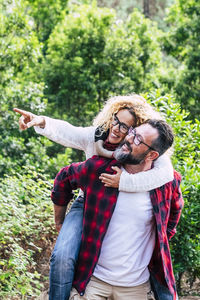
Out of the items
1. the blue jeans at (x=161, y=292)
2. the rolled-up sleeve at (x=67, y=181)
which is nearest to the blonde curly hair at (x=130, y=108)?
the rolled-up sleeve at (x=67, y=181)

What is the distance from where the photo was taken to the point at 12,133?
38.5 ft

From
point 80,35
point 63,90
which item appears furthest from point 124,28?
point 63,90

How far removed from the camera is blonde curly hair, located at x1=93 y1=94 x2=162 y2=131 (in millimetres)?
3273

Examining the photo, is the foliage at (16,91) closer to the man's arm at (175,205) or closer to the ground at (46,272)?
the ground at (46,272)

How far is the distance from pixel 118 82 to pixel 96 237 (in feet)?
39.0

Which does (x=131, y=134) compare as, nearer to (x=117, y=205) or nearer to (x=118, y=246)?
(x=117, y=205)

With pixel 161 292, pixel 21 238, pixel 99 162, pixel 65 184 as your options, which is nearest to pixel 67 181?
pixel 65 184

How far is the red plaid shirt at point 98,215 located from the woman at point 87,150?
0.06 metres

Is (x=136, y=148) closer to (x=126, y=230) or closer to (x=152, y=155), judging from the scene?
(x=152, y=155)

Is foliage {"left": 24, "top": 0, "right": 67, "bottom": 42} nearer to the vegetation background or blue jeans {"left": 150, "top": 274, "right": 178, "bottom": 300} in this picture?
the vegetation background

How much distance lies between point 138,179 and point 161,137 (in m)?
0.35

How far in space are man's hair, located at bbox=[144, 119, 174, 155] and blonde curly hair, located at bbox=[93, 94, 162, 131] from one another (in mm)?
297

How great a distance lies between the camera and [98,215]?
2795mm

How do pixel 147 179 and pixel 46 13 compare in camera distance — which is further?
pixel 46 13
